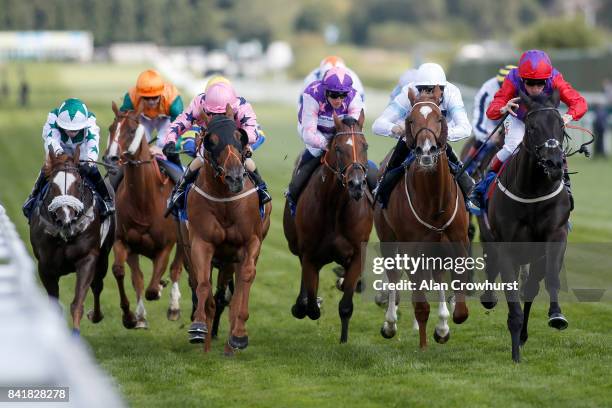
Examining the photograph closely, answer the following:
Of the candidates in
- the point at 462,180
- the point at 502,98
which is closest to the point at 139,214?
the point at 462,180

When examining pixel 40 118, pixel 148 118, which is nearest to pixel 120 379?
pixel 148 118

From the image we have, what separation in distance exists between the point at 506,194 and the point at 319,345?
6.62 feet

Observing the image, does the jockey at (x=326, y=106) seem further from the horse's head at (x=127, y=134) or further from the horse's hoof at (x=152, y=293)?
the horse's hoof at (x=152, y=293)

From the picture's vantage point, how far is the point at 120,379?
29.4ft

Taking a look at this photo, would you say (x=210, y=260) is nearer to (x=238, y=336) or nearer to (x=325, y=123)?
(x=238, y=336)

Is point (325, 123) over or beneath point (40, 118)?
beneath

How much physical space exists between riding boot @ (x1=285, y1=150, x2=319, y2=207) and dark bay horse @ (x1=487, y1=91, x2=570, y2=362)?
1.82 meters

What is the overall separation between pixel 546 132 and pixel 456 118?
4.18 feet

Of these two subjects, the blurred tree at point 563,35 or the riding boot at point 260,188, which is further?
the blurred tree at point 563,35

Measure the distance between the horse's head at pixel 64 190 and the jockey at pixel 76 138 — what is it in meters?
0.42

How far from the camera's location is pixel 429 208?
9.68m

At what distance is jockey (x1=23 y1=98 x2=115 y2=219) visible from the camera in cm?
1051

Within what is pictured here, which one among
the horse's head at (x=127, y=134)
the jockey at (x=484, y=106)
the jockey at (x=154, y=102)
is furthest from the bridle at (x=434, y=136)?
the jockey at (x=484, y=106)

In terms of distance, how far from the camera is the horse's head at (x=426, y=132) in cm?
909
